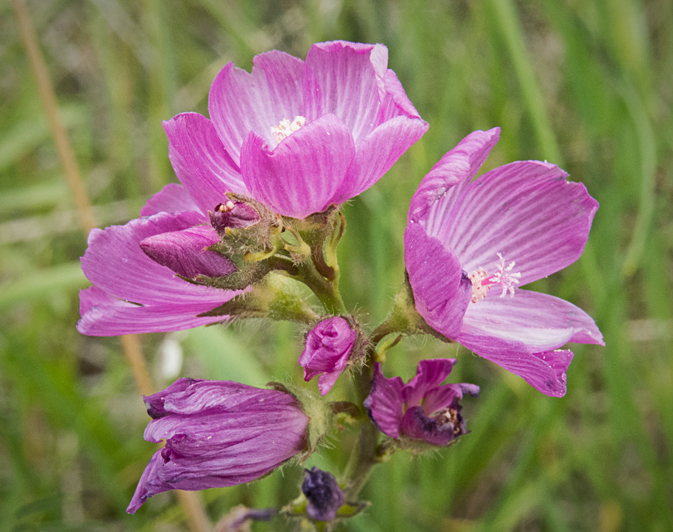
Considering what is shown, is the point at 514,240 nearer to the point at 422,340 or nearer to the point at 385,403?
the point at 422,340

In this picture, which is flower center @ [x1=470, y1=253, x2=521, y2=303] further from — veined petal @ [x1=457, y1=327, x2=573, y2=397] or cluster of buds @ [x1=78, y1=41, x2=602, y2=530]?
veined petal @ [x1=457, y1=327, x2=573, y2=397]

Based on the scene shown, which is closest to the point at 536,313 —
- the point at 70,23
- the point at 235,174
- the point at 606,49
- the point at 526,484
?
the point at 235,174

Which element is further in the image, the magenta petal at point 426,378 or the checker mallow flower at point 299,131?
the magenta petal at point 426,378

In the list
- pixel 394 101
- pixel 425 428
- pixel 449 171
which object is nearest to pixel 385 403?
pixel 425 428

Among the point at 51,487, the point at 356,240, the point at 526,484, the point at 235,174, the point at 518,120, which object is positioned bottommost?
the point at 526,484

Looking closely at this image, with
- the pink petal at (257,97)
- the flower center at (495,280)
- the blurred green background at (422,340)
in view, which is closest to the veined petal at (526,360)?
the flower center at (495,280)

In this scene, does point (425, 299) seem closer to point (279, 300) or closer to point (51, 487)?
point (279, 300)

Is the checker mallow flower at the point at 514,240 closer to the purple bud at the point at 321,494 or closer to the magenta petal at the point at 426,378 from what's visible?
the magenta petal at the point at 426,378

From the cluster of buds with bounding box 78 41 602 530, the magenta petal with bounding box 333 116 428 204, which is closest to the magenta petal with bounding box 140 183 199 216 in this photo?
the cluster of buds with bounding box 78 41 602 530
